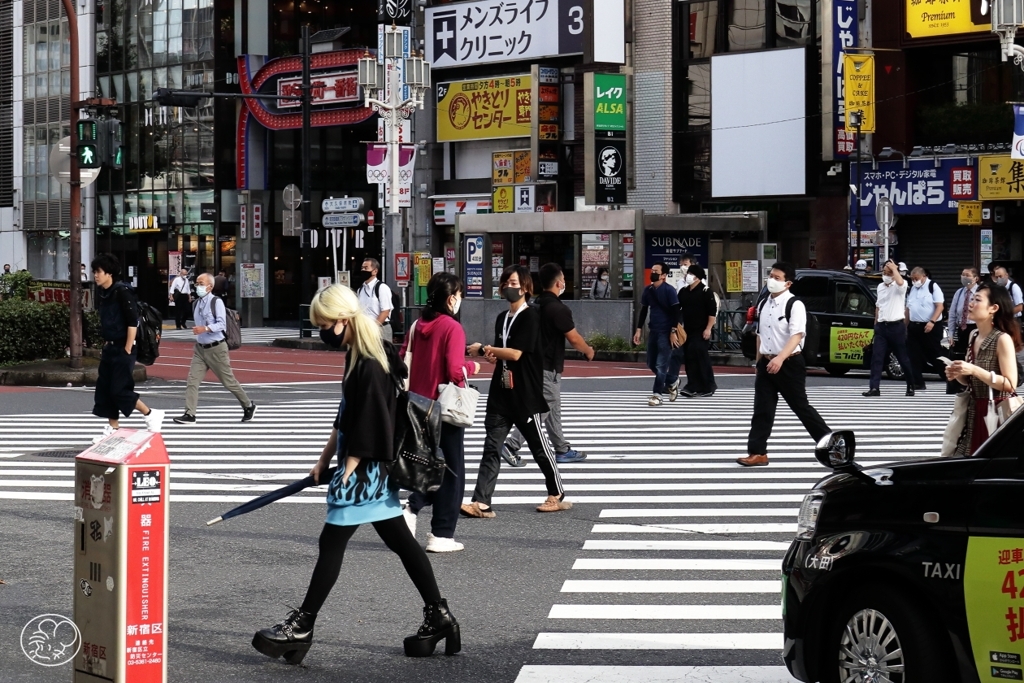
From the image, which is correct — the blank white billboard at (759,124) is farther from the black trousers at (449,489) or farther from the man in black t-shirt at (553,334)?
the black trousers at (449,489)

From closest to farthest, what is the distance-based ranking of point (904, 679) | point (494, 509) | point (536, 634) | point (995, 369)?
point (904, 679)
point (536, 634)
point (995, 369)
point (494, 509)

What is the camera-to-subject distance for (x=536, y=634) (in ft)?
24.1

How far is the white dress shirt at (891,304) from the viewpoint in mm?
20797

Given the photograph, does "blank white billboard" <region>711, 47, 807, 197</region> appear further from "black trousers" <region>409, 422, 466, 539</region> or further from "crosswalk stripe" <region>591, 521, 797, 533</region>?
"black trousers" <region>409, 422, 466, 539</region>

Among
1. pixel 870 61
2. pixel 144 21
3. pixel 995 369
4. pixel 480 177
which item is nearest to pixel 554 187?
pixel 480 177

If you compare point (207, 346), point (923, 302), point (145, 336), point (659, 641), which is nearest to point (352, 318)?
point (659, 641)

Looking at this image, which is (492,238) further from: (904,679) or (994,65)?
(904,679)

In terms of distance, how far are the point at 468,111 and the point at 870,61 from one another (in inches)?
553

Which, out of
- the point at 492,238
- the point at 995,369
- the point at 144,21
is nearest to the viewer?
the point at 995,369

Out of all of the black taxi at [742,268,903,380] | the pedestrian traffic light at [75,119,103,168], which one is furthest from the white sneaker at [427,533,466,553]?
the black taxi at [742,268,903,380]

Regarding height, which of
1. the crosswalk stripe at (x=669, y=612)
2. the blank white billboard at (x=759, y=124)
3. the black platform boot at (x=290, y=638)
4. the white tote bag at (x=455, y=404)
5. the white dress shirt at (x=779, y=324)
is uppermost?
the blank white billboard at (x=759, y=124)

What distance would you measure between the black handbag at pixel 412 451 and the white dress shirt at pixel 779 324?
22.2 ft

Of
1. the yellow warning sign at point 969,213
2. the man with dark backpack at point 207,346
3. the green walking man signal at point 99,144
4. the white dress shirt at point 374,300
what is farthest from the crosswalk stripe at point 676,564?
the yellow warning sign at point 969,213

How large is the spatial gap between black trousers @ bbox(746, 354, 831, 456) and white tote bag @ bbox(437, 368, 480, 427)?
4.65 meters
